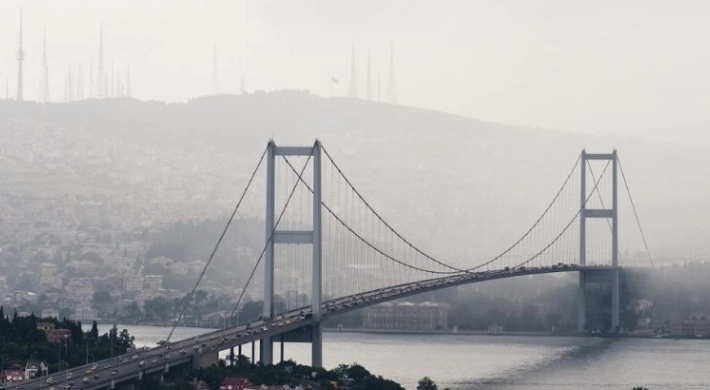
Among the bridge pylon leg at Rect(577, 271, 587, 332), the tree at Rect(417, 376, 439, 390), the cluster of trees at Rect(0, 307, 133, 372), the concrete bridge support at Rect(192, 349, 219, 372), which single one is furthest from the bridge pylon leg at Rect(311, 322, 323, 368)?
the bridge pylon leg at Rect(577, 271, 587, 332)

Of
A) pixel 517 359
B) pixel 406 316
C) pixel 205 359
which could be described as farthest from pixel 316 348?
pixel 406 316

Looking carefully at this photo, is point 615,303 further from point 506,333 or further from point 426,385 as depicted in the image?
point 426,385

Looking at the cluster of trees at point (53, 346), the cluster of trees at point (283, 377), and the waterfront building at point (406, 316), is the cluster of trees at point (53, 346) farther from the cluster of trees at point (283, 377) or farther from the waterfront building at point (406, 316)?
the waterfront building at point (406, 316)

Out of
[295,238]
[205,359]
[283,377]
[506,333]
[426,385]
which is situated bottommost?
[426,385]

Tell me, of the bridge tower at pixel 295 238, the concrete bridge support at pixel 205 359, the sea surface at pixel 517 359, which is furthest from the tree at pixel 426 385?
the concrete bridge support at pixel 205 359

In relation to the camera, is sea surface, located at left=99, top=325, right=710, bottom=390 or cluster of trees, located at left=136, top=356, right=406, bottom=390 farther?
sea surface, located at left=99, top=325, right=710, bottom=390

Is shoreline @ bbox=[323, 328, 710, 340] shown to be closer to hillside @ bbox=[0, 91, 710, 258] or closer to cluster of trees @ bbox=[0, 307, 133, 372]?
cluster of trees @ bbox=[0, 307, 133, 372]
